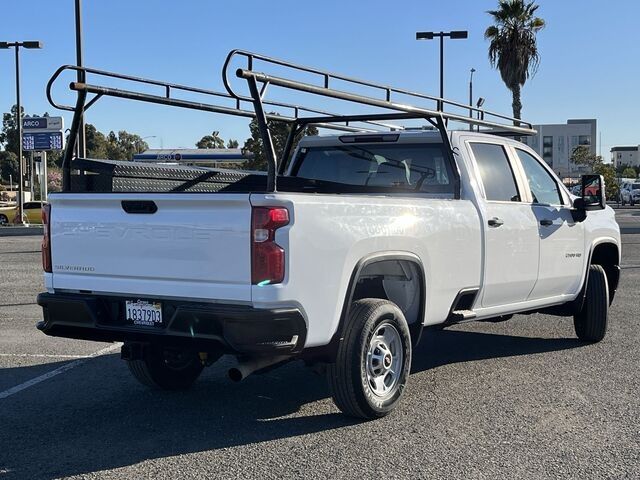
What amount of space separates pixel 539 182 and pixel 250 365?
383cm

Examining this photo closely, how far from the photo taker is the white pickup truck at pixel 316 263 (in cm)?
445

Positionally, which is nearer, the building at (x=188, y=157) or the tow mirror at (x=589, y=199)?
the tow mirror at (x=589, y=199)

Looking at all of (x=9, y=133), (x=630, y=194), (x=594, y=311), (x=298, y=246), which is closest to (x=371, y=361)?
(x=298, y=246)

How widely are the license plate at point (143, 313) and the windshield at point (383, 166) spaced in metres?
2.64

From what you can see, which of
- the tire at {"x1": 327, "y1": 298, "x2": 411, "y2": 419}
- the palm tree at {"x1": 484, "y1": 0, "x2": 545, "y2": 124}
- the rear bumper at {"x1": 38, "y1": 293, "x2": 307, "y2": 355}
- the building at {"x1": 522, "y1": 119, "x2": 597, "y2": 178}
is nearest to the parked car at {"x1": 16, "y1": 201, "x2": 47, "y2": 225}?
the palm tree at {"x1": 484, "y1": 0, "x2": 545, "y2": 124}

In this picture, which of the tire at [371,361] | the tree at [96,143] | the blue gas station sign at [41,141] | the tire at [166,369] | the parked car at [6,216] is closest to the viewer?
the tire at [371,361]

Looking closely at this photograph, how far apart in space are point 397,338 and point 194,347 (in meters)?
1.47

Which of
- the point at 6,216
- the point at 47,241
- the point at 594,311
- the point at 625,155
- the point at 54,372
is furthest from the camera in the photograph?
the point at 625,155

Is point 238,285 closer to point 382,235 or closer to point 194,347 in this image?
point 194,347

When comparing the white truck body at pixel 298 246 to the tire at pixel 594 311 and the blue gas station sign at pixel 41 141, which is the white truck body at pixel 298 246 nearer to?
the tire at pixel 594 311

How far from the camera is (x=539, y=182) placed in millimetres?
7219

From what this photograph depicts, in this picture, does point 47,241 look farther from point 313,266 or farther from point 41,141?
point 41,141

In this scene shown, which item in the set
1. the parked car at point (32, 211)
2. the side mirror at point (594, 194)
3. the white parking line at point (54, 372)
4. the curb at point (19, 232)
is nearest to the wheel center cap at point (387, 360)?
the white parking line at point (54, 372)

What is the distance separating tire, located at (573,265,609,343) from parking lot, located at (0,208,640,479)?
14 centimetres
